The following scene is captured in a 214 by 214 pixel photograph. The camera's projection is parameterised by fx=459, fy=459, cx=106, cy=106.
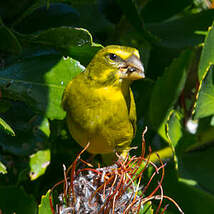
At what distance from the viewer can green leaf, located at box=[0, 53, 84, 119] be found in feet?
4.71

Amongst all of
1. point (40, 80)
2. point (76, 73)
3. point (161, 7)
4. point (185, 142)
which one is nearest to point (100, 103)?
point (76, 73)

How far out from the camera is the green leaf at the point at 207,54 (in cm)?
153

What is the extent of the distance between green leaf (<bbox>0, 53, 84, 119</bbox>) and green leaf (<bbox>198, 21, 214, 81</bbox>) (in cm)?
43

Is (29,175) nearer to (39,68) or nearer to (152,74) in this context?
(39,68)

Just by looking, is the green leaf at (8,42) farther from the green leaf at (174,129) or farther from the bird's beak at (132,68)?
the green leaf at (174,129)

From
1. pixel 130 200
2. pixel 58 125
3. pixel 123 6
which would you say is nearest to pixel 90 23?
pixel 123 6

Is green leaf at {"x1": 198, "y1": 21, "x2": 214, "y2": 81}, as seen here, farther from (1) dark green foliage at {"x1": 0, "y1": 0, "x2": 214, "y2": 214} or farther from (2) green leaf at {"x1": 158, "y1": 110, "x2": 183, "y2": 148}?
(2) green leaf at {"x1": 158, "y1": 110, "x2": 183, "y2": 148}

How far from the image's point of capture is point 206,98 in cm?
153

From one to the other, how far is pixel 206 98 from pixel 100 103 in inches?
14.1

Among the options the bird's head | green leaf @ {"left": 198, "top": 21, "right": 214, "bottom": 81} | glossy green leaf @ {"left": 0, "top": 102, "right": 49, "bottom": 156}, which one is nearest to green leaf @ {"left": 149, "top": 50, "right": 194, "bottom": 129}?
green leaf @ {"left": 198, "top": 21, "right": 214, "bottom": 81}

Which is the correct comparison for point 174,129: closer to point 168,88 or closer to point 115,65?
point 168,88

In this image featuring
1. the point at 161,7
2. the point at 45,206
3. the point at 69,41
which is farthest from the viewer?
the point at 161,7

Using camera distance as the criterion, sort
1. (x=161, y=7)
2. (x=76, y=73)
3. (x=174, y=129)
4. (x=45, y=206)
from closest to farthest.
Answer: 1. (x=45, y=206)
2. (x=76, y=73)
3. (x=174, y=129)
4. (x=161, y=7)

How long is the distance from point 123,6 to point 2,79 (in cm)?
52
